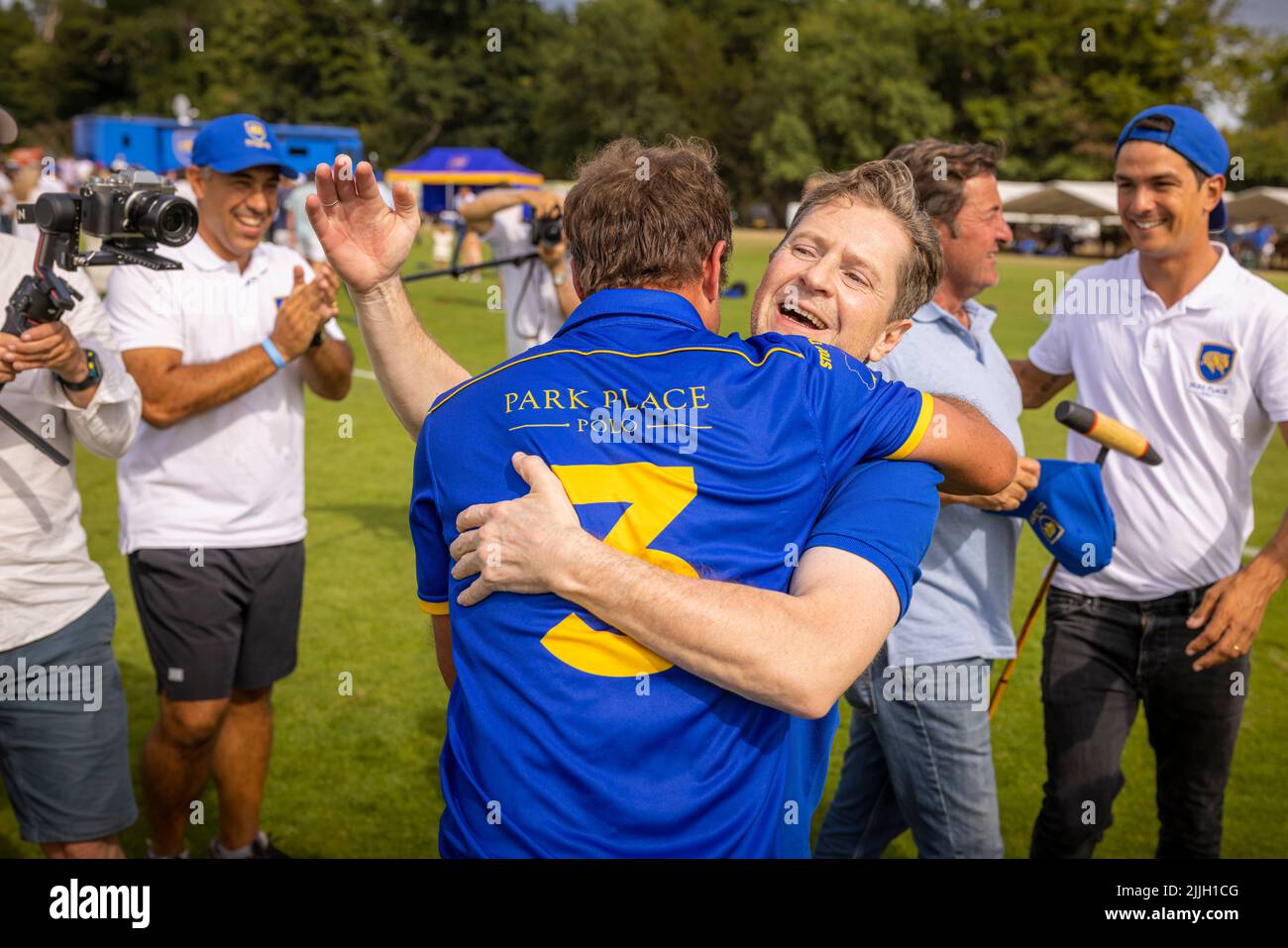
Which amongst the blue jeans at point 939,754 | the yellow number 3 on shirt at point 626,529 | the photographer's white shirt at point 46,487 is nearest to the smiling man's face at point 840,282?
the yellow number 3 on shirt at point 626,529

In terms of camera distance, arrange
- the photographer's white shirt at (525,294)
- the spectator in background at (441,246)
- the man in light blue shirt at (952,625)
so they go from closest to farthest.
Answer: the man in light blue shirt at (952,625) < the photographer's white shirt at (525,294) < the spectator in background at (441,246)

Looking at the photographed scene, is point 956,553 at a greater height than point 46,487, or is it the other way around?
point 46,487

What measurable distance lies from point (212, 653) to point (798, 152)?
198 ft

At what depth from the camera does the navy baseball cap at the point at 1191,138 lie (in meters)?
3.87

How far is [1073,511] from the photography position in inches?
131

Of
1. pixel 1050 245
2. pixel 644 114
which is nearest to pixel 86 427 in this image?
pixel 1050 245

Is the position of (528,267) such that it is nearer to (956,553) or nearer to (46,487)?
(46,487)

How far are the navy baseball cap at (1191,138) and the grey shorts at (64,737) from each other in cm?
379

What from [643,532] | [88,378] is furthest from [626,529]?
[88,378]

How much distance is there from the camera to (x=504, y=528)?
6.04 feet

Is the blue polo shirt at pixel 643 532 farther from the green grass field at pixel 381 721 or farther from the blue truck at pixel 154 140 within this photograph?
the blue truck at pixel 154 140

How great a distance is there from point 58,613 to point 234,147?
2042 millimetres

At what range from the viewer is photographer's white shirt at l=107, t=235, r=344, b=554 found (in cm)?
421

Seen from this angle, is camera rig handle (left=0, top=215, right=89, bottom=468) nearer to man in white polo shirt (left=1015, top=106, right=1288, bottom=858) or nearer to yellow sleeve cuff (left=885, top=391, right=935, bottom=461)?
yellow sleeve cuff (left=885, top=391, right=935, bottom=461)
